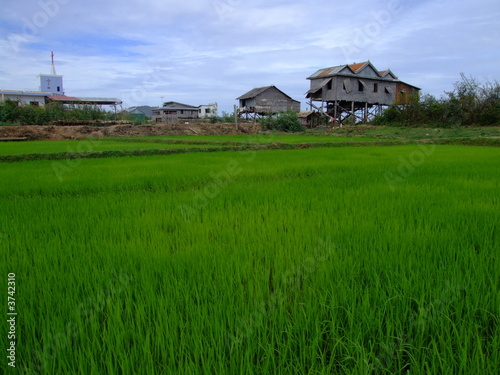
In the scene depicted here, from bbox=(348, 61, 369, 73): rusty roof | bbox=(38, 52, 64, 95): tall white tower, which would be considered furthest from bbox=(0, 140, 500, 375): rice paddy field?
bbox=(38, 52, 64, 95): tall white tower

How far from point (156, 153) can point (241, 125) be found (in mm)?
12788

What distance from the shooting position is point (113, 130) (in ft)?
58.4

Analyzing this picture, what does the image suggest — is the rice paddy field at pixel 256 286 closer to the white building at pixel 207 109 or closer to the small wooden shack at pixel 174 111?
the small wooden shack at pixel 174 111

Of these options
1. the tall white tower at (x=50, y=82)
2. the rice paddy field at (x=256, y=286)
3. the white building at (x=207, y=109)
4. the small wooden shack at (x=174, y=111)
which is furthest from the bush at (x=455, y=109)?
the tall white tower at (x=50, y=82)

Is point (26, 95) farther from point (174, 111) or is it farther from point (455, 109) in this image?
point (455, 109)

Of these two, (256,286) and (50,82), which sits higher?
(50,82)

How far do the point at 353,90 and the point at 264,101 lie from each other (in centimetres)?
830

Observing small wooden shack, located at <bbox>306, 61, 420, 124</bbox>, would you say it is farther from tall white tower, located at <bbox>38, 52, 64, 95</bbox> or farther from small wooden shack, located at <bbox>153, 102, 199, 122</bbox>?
tall white tower, located at <bbox>38, 52, 64, 95</bbox>

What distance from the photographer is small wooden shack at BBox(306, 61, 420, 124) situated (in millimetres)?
24781

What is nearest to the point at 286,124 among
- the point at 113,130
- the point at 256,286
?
the point at 113,130

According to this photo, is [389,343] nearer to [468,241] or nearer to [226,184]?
[468,241]

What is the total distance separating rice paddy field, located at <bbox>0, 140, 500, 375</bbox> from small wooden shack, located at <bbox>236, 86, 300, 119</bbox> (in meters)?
27.2

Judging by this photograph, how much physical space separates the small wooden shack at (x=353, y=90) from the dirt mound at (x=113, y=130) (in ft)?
23.6

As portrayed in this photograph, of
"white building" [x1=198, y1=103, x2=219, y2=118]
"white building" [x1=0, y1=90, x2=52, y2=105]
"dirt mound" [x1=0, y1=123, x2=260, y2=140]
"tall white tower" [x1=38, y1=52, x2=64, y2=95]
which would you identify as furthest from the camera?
"white building" [x1=198, y1=103, x2=219, y2=118]
